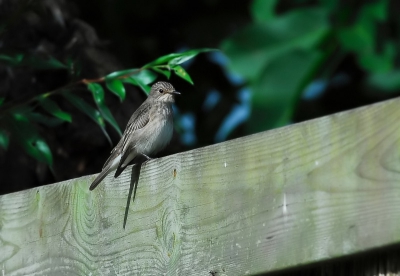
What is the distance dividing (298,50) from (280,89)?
1.24ft

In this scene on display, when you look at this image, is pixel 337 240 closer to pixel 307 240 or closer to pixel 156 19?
pixel 307 240

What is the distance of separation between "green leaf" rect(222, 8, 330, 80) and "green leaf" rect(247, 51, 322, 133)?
0.17 m

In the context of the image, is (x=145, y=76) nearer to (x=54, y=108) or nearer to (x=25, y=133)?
(x=54, y=108)

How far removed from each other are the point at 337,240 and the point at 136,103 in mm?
4314

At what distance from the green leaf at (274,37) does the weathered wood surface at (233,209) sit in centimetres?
340

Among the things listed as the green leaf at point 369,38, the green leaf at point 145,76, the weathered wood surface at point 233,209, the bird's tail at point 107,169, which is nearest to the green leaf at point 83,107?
the bird's tail at point 107,169

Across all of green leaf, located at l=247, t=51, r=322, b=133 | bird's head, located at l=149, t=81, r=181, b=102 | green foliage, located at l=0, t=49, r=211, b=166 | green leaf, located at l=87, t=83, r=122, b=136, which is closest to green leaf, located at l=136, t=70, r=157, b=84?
green foliage, located at l=0, t=49, r=211, b=166

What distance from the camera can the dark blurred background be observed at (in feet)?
20.2

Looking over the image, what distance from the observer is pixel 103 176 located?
11.8 feet

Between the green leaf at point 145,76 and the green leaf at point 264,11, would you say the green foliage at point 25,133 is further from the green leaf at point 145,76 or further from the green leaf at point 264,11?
the green leaf at point 264,11

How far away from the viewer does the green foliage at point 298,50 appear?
21.0 ft

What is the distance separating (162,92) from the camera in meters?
6.09

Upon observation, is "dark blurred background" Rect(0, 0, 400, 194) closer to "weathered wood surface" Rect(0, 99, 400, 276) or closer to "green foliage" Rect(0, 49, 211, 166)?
"green foliage" Rect(0, 49, 211, 166)

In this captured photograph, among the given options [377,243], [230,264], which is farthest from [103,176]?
[377,243]
